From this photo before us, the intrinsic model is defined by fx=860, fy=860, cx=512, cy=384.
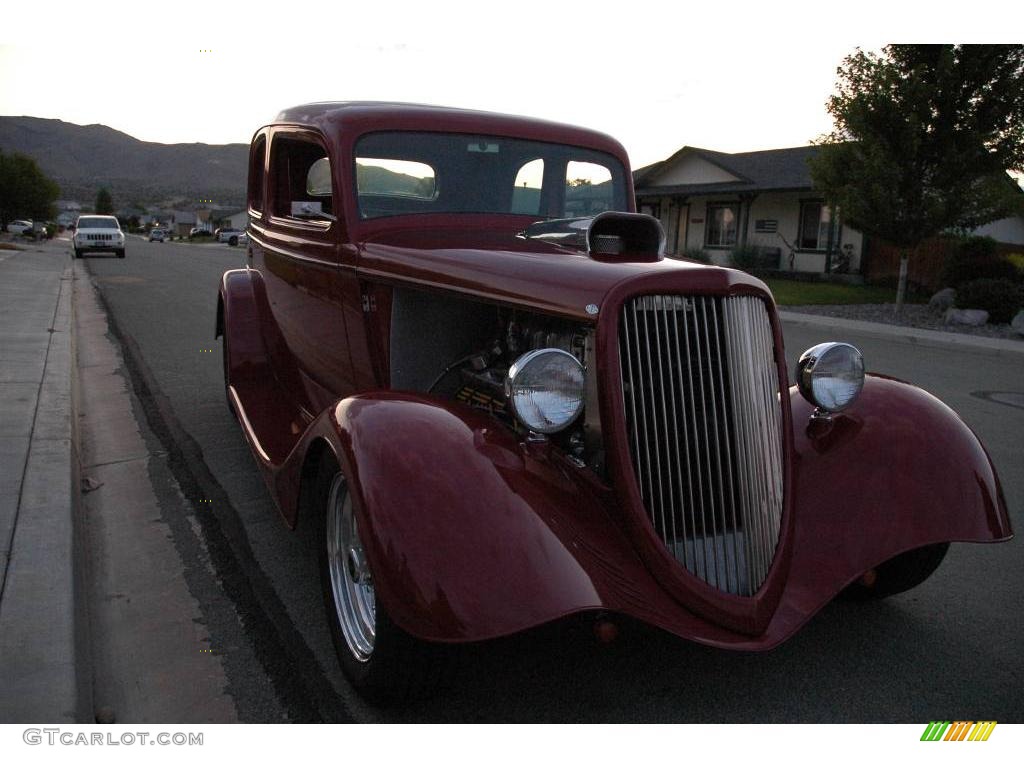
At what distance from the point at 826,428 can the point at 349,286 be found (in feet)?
6.61

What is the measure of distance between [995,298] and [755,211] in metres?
12.5

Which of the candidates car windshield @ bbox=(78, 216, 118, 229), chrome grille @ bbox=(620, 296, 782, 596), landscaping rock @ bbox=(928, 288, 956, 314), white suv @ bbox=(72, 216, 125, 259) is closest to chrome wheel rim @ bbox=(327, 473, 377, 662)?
chrome grille @ bbox=(620, 296, 782, 596)

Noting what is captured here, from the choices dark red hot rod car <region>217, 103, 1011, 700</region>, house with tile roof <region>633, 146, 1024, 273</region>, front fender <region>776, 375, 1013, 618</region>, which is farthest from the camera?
house with tile roof <region>633, 146, 1024, 273</region>

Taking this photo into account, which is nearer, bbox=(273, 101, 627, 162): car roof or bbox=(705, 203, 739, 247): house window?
bbox=(273, 101, 627, 162): car roof

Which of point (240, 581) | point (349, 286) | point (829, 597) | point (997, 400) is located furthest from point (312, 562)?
point (997, 400)

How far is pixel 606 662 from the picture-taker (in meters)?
2.80

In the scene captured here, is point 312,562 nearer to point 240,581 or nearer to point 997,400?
point 240,581

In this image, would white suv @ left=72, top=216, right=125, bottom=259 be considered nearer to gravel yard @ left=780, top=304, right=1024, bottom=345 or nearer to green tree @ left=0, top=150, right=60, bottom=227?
gravel yard @ left=780, top=304, right=1024, bottom=345

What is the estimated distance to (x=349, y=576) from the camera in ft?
9.11

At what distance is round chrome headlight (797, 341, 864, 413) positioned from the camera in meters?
3.06

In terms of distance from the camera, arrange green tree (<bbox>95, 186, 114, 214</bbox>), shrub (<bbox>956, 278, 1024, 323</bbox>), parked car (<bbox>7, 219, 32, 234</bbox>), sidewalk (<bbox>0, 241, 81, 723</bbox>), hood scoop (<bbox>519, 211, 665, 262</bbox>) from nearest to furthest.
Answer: sidewalk (<bbox>0, 241, 81, 723</bbox>)
hood scoop (<bbox>519, 211, 665, 262</bbox>)
shrub (<bbox>956, 278, 1024, 323</bbox>)
parked car (<bbox>7, 219, 32, 234</bbox>)
green tree (<bbox>95, 186, 114, 214</bbox>)

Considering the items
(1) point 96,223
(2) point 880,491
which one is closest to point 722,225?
(1) point 96,223

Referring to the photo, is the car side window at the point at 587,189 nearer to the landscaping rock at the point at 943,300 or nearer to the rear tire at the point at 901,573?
the rear tire at the point at 901,573
